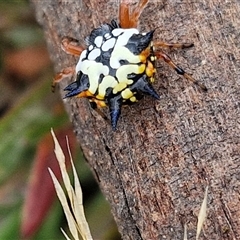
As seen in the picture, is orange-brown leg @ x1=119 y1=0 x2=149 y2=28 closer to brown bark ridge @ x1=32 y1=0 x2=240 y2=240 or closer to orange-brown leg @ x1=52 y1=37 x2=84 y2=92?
brown bark ridge @ x1=32 y1=0 x2=240 y2=240

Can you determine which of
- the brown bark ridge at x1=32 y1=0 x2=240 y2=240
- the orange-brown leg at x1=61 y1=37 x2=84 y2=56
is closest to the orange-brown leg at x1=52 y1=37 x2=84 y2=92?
the orange-brown leg at x1=61 y1=37 x2=84 y2=56

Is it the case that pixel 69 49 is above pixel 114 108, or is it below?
above

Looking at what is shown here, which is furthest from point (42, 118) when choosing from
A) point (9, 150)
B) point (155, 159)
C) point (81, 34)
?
point (155, 159)

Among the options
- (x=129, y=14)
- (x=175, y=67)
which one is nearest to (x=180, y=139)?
(x=175, y=67)

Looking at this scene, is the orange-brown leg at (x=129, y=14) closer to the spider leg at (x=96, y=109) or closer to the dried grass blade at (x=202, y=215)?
the spider leg at (x=96, y=109)

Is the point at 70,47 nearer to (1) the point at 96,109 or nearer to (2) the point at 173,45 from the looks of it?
(1) the point at 96,109

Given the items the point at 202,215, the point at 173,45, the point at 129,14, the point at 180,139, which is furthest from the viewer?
the point at 129,14

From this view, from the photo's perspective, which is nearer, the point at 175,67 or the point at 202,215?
the point at 202,215
